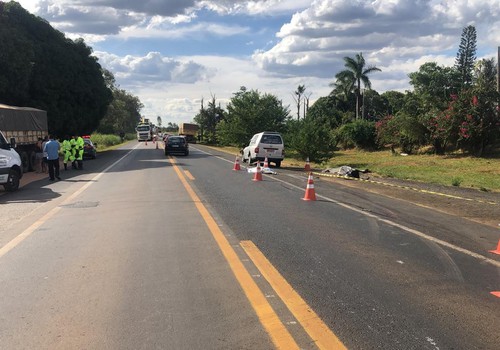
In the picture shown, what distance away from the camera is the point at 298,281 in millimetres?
5453

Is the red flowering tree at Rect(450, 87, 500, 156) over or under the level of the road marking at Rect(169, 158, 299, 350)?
over

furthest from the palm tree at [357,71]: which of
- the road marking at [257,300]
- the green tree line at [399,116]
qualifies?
the road marking at [257,300]

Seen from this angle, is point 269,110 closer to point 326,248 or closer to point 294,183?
point 294,183

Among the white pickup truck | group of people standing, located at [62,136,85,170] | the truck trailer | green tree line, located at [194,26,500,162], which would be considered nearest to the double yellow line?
the white pickup truck

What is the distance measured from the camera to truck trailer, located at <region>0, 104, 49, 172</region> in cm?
2208

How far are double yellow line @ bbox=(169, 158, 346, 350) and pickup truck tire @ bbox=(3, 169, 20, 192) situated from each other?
9.88 metres

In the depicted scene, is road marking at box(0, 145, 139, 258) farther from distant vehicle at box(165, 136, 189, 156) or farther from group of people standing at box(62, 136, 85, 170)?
distant vehicle at box(165, 136, 189, 156)

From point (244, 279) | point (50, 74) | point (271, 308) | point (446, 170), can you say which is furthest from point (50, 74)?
point (271, 308)

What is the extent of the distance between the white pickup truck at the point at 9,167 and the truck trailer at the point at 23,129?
6.58 meters

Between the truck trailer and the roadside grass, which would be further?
the truck trailer

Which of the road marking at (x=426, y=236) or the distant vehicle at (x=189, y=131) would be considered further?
the distant vehicle at (x=189, y=131)

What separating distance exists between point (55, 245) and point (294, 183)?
10942mm

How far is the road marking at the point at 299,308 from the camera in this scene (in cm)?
391

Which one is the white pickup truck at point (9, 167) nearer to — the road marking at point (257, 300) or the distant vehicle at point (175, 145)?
the road marking at point (257, 300)
